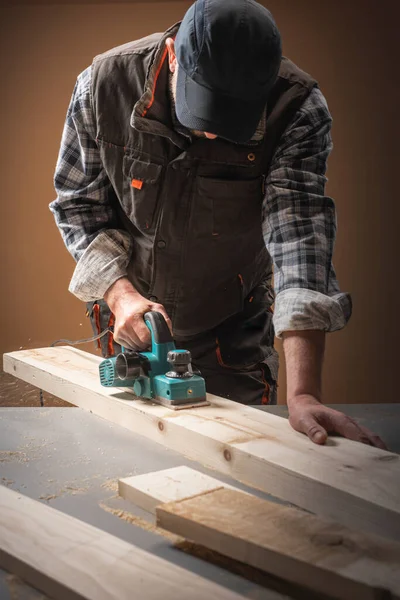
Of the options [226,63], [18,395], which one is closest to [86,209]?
[226,63]

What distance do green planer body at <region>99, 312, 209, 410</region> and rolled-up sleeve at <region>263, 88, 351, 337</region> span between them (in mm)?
308

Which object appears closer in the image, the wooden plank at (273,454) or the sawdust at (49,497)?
the wooden plank at (273,454)

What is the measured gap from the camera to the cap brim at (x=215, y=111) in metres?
2.05

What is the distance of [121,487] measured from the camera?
177cm

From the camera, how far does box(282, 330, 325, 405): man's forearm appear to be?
212 centimetres

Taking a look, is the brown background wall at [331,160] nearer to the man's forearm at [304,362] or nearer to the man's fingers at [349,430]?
the man's forearm at [304,362]

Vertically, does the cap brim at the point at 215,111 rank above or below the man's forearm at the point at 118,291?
above

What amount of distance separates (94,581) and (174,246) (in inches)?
58.3

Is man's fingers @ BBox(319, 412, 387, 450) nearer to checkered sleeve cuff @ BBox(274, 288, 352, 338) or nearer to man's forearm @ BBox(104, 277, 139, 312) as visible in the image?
checkered sleeve cuff @ BBox(274, 288, 352, 338)

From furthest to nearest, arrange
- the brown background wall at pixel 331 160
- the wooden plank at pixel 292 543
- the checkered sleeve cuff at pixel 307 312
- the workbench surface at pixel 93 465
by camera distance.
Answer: the brown background wall at pixel 331 160
the checkered sleeve cuff at pixel 307 312
the workbench surface at pixel 93 465
the wooden plank at pixel 292 543

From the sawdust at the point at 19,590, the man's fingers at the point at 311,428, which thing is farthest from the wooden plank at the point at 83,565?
the man's fingers at the point at 311,428

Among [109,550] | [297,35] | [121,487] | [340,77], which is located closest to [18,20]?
[297,35]

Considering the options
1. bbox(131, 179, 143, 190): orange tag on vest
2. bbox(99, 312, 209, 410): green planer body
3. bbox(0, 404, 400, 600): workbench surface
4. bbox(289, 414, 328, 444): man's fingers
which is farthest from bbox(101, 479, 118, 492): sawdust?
bbox(131, 179, 143, 190): orange tag on vest

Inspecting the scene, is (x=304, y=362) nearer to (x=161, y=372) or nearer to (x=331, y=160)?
(x=161, y=372)
